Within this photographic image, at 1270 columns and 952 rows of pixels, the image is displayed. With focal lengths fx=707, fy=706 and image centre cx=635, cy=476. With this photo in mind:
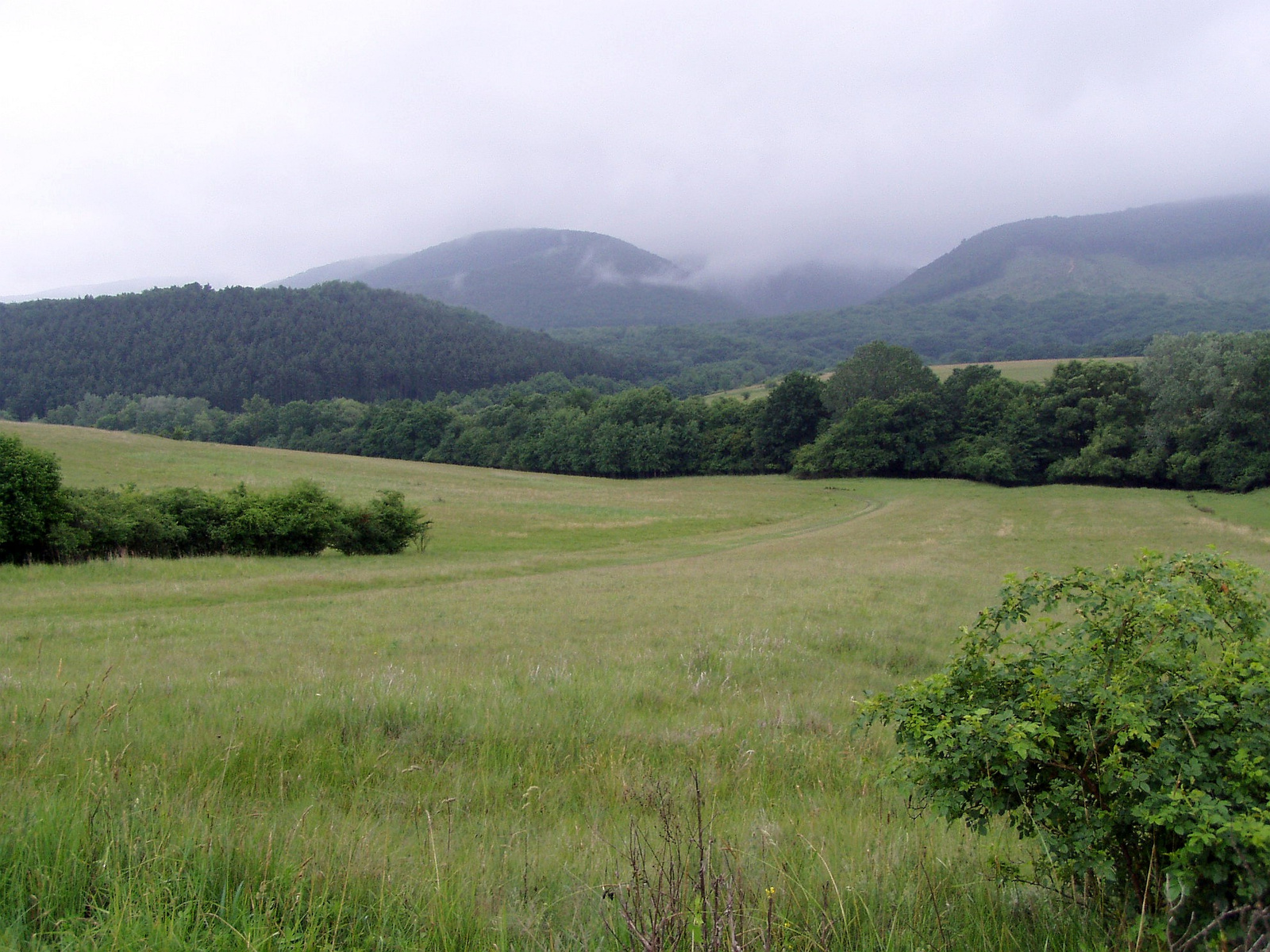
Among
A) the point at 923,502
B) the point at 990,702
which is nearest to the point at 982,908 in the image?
the point at 990,702

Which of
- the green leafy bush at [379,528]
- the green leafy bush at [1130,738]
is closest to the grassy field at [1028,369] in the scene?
the green leafy bush at [379,528]

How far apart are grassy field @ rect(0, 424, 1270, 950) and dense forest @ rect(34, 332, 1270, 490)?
218ft

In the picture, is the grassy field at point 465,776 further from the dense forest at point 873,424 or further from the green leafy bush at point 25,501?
the dense forest at point 873,424

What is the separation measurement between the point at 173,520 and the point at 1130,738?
98.1 feet

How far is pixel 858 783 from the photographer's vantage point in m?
5.55

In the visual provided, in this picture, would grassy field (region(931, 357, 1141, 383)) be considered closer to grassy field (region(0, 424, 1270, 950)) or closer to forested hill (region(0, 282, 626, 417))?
grassy field (region(0, 424, 1270, 950))

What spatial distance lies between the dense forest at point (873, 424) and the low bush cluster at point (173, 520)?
2641 inches

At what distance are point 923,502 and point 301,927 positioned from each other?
64492 mm

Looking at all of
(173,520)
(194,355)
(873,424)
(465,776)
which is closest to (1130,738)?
(465,776)

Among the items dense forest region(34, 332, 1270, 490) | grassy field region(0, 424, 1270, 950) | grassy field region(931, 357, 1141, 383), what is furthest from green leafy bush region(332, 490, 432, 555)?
grassy field region(931, 357, 1141, 383)

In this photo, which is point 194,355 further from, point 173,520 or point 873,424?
point 173,520

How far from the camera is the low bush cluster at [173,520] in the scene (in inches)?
866

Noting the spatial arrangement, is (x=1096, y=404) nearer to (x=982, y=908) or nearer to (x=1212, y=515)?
(x=1212, y=515)

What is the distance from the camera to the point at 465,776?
17.1ft
